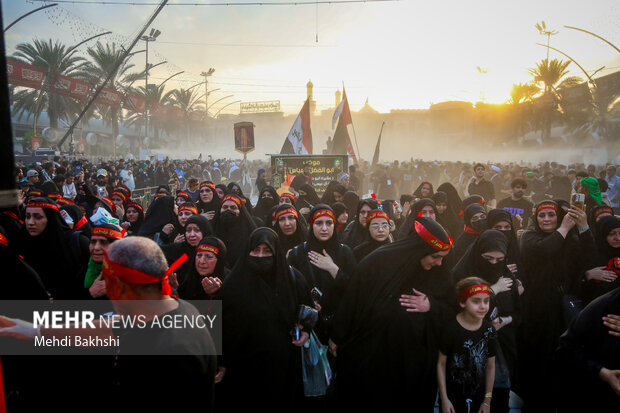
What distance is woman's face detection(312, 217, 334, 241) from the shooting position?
4.07 m

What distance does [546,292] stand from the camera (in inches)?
163

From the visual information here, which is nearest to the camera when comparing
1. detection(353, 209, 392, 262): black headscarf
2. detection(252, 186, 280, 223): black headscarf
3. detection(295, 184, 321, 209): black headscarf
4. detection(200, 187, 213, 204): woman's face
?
detection(353, 209, 392, 262): black headscarf

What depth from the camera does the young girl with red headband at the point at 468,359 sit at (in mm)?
3070

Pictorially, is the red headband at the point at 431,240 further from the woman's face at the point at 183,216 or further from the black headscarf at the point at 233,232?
the woman's face at the point at 183,216

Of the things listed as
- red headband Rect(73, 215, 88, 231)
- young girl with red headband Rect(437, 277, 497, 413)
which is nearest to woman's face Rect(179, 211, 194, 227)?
red headband Rect(73, 215, 88, 231)

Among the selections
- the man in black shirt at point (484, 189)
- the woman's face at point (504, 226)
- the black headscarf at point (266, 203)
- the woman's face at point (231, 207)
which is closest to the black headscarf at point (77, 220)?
the woman's face at point (231, 207)

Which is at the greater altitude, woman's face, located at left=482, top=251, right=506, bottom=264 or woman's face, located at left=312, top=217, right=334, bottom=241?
woman's face, located at left=312, top=217, right=334, bottom=241

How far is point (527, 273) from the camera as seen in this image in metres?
4.29

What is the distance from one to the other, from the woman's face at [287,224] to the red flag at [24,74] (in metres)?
19.6

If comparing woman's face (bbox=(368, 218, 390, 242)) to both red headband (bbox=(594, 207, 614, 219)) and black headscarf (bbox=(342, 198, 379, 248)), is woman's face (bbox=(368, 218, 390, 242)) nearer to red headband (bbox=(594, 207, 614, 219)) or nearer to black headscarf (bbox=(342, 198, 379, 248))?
black headscarf (bbox=(342, 198, 379, 248))

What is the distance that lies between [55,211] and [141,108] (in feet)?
105

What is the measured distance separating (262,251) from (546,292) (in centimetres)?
282

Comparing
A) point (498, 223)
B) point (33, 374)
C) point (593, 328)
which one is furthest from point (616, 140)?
point (33, 374)

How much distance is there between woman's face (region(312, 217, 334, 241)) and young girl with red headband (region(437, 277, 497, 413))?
1349mm
